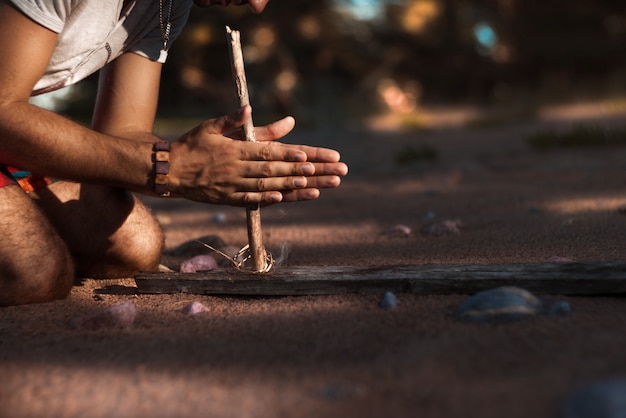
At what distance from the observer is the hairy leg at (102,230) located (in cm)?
249

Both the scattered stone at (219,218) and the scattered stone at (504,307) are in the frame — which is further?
the scattered stone at (219,218)

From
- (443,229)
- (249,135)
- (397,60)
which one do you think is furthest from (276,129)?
(397,60)

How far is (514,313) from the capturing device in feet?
5.24

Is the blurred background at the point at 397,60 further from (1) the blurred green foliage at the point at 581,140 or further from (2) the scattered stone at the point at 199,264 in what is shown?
(2) the scattered stone at the point at 199,264

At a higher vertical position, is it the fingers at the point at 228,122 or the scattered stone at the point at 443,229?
the fingers at the point at 228,122

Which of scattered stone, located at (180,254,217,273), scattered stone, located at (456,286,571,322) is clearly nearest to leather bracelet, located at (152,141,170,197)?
scattered stone, located at (180,254,217,273)

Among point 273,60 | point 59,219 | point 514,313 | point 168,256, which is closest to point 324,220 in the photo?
point 168,256

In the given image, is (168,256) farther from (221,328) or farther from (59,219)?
(221,328)

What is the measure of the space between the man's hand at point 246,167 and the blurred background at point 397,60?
26.1ft

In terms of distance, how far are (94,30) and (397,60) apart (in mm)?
10607

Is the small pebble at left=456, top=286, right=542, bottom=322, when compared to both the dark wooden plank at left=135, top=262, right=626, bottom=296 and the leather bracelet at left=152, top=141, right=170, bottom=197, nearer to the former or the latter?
the dark wooden plank at left=135, top=262, right=626, bottom=296

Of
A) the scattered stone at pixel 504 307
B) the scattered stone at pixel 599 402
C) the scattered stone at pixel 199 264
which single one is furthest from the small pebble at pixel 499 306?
the scattered stone at pixel 199 264

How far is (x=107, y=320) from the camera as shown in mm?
1805

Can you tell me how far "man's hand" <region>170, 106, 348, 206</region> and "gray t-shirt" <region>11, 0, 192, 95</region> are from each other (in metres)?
0.52
